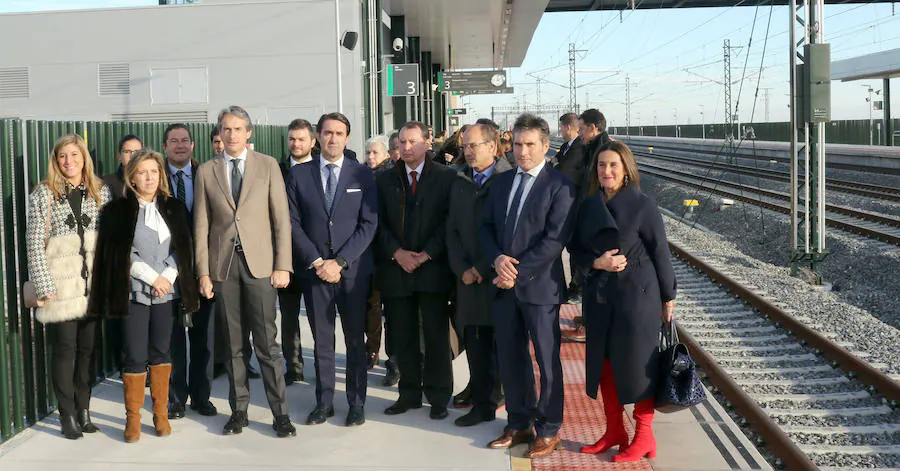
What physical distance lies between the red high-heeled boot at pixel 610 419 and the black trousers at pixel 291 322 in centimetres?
237

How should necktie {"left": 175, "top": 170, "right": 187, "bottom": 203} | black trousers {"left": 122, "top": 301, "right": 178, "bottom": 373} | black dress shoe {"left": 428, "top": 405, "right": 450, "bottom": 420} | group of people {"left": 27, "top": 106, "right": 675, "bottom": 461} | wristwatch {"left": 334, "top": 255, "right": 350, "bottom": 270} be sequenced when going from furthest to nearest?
necktie {"left": 175, "top": 170, "right": 187, "bottom": 203} → black dress shoe {"left": 428, "top": 405, "right": 450, "bottom": 420} → wristwatch {"left": 334, "top": 255, "right": 350, "bottom": 270} → black trousers {"left": 122, "top": 301, "right": 178, "bottom": 373} → group of people {"left": 27, "top": 106, "right": 675, "bottom": 461}

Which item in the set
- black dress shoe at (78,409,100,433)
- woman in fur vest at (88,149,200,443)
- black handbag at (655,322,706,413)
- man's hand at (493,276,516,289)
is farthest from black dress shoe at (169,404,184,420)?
black handbag at (655,322,706,413)

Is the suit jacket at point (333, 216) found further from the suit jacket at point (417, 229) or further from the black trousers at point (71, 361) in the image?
the black trousers at point (71, 361)

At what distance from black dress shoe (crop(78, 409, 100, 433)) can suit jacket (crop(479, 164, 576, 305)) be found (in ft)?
9.35

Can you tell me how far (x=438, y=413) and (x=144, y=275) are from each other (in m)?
2.11

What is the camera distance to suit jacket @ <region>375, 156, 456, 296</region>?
629 centimetres

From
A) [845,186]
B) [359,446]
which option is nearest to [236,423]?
[359,446]

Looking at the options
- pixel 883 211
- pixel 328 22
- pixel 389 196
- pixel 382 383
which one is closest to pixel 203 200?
pixel 389 196

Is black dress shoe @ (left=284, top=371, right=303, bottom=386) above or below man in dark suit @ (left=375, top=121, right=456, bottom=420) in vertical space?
below

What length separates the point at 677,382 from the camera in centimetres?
522

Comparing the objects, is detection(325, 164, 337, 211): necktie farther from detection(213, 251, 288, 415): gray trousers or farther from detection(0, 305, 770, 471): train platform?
detection(0, 305, 770, 471): train platform

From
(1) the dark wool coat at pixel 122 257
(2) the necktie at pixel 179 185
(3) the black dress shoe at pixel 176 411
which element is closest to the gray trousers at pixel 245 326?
(1) the dark wool coat at pixel 122 257

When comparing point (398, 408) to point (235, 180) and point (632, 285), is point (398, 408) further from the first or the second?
point (632, 285)

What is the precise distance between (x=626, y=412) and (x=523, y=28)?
28.3m
